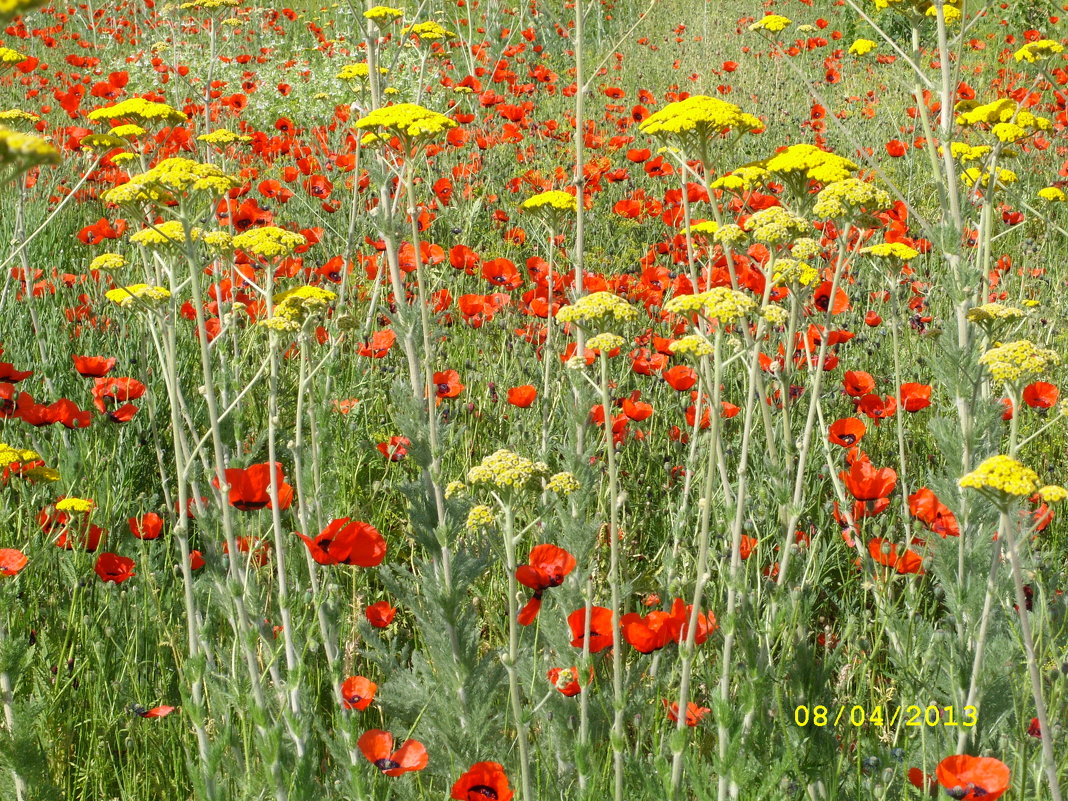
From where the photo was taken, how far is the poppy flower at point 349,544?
6.33 feet

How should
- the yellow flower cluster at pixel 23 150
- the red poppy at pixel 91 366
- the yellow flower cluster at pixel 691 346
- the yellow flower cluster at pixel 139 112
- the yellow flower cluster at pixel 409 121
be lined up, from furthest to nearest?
the red poppy at pixel 91 366 → the yellow flower cluster at pixel 139 112 → the yellow flower cluster at pixel 409 121 → the yellow flower cluster at pixel 691 346 → the yellow flower cluster at pixel 23 150

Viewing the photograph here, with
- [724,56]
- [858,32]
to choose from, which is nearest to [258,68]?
[724,56]

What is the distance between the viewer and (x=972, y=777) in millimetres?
1645

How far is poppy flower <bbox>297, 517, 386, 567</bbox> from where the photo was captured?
1930 mm

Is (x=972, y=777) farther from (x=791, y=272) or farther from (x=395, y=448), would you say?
(x=395, y=448)

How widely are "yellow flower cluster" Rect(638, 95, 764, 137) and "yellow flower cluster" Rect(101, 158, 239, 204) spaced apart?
972mm

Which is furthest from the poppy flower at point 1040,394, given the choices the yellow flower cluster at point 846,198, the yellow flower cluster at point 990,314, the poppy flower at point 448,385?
the poppy flower at point 448,385

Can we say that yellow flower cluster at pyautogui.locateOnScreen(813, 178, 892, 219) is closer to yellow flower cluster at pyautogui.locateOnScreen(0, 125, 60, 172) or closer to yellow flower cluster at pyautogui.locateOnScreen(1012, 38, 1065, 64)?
yellow flower cluster at pyautogui.locateOnScreen(1012, 38, 1065, 64)

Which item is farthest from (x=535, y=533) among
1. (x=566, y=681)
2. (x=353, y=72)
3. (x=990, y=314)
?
(x=353, y=72)

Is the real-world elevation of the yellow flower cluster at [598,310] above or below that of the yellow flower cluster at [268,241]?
below

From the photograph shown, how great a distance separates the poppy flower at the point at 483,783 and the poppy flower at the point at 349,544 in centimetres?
52

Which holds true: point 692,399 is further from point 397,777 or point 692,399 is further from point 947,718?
point 397,777

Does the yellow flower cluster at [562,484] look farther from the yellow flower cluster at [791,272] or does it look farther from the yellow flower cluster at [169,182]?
the yellow flower cluster at [169,182]

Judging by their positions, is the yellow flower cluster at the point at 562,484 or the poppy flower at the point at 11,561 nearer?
the yellow flower cluster at the point at 562,484
